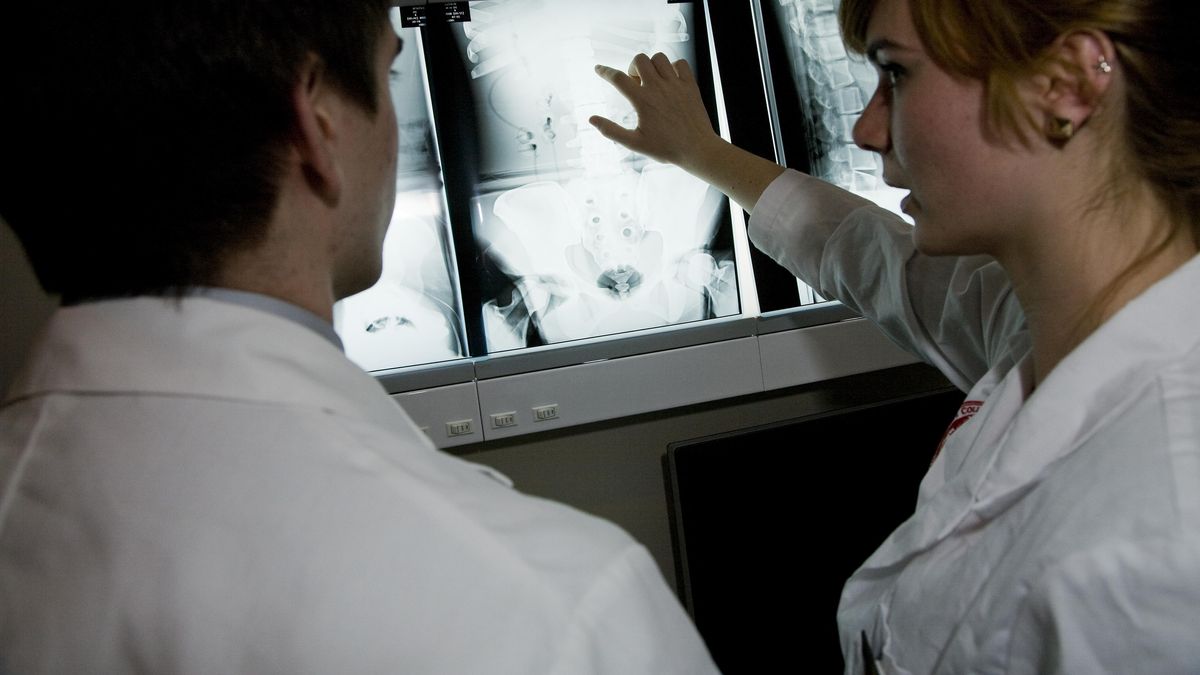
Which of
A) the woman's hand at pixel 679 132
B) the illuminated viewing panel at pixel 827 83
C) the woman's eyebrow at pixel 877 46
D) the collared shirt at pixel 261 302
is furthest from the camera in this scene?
the illuminated viewing panel at pixel 827 83

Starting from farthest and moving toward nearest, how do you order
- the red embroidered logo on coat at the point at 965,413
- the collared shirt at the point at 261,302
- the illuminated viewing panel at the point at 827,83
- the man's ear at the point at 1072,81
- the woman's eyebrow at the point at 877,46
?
the illuminated viewing panel at the point at 827,83
the red embroidered logo on coat at the point at 965,413
the woman's eyebrow at the point at 877,46
the man's ear at the point at 1072,81
the collared shirt at the point at 261,302

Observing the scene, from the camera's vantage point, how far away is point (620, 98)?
1.54 m

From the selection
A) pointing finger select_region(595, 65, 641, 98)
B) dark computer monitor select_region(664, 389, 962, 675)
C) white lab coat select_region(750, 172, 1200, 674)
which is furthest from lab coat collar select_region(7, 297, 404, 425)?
dark computer monitor select_region(664, 389, 962, 675)

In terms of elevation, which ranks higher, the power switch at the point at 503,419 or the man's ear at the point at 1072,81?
the man's ear at the point at 1072,81

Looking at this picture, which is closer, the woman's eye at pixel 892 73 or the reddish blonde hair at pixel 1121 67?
the reddish blonde hair at pixel 1121 67

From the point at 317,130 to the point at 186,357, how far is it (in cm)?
18

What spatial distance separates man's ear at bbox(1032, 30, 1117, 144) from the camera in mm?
819

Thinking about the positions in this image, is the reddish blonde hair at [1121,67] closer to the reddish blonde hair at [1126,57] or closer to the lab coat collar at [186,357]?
the reddish blonde hair at [1126,57]

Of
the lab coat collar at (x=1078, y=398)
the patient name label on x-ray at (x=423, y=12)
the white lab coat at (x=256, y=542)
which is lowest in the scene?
the lab coat collar at (x=1078, y=398)

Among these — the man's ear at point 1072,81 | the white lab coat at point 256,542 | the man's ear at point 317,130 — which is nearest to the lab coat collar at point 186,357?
the white lab coat at point 256,542

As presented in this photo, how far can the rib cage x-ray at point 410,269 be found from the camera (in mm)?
1446

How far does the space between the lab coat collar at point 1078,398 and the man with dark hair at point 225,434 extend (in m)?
0.50

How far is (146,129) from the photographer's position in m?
0.50

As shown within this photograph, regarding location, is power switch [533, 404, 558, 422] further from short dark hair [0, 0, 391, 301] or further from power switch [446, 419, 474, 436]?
short dark hair [0, 0, 391, 301]
